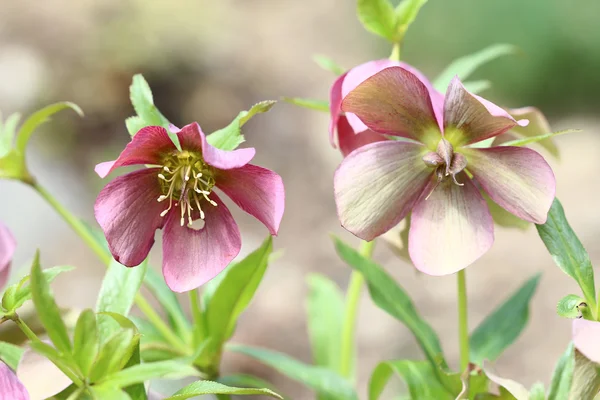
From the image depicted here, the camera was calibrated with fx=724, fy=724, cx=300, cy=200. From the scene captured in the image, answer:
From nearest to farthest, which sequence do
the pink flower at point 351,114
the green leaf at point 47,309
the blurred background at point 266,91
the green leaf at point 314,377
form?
the green leaf at point 47,309, the pink flower at point 351,114, the green leaf at point 314,377, the blurred background at point 266,91

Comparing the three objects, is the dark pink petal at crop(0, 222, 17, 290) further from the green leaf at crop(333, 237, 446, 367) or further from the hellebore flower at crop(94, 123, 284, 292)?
the green leaf at crop(333, 237, 446, 367)

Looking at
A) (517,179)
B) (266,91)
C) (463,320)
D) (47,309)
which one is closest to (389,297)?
(463,320)

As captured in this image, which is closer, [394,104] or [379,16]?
[394,104]

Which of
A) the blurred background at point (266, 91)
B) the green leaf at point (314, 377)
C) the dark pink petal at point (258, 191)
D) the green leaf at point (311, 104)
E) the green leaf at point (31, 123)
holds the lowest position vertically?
the green leaf at point (314, 377)

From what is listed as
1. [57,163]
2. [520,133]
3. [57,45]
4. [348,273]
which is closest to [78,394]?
[520,133]

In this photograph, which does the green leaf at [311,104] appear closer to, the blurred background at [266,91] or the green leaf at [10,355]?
the green leaf at [10,355]

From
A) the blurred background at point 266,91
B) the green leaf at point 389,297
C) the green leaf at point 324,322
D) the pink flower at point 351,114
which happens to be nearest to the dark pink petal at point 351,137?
the pink flower at point 351,114

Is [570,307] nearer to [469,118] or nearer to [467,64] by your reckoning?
[469,118]
